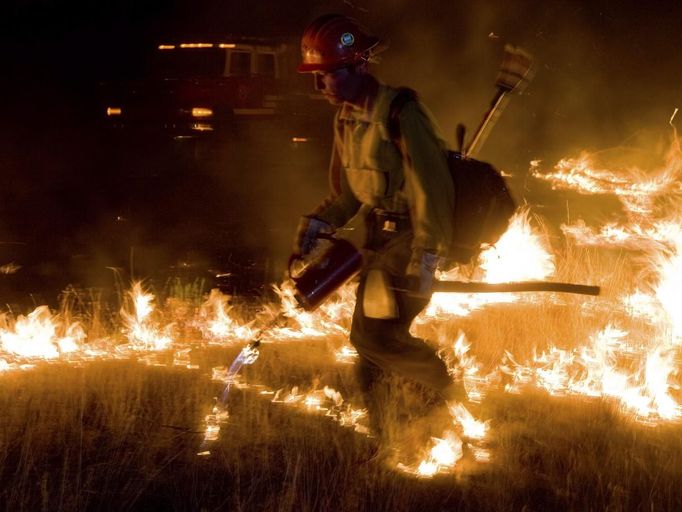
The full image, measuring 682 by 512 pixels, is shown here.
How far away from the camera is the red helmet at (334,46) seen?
4344 mm

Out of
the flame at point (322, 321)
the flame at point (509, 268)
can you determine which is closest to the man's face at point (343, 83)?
the flame at point (322, 321)

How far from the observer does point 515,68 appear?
475cm

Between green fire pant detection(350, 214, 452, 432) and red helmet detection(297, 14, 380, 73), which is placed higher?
red helmet detection(297, 14, 380, 73)

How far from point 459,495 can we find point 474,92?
28.9 m

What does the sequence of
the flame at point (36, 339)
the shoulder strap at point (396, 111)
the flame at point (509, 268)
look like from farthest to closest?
the flame at point (509, 268) → the flame at point (36, 339) → the shoulder strap at point (396, 111)

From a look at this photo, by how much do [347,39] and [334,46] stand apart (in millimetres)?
74

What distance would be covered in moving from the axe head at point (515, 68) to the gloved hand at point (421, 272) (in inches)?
48.0

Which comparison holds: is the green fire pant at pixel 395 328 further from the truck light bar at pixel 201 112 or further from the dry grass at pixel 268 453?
the truck light bar at pixel 201 112

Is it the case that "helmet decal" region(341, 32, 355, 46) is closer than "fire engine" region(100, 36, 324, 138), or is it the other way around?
"helmet decal" region(341, 32, 355, 46)

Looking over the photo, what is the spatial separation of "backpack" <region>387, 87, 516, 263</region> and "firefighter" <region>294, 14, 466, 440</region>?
5 cm

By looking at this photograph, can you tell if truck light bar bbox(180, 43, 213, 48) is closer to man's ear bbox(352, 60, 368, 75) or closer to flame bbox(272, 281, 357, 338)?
flame bbox(272, 281, 357, 338)

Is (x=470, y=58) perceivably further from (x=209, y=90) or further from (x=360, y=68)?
(x=360, y=68)

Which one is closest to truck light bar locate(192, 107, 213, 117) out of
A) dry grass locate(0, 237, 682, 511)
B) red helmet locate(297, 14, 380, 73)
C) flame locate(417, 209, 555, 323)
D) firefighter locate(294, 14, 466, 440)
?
flame locate(417, 209, 555, 323)

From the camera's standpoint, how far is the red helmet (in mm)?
4344
